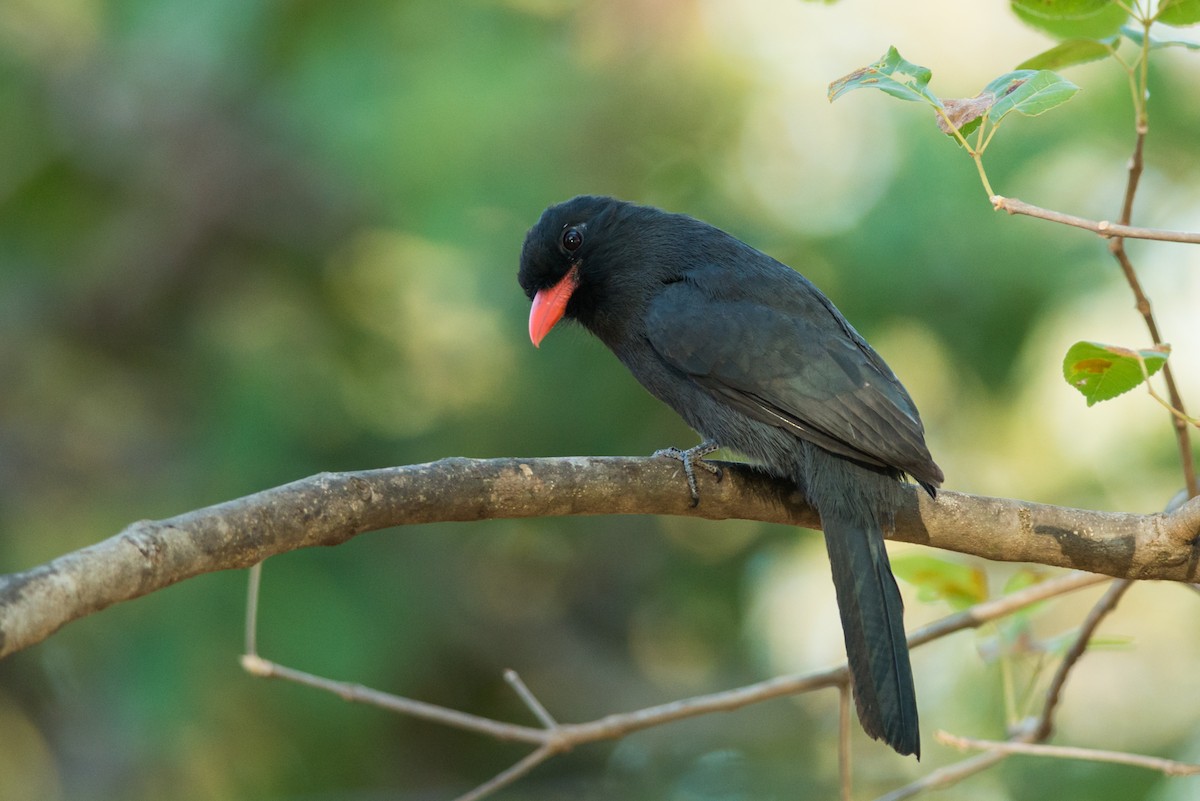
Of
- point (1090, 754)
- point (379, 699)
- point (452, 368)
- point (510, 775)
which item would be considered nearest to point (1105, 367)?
point (1090, 754)

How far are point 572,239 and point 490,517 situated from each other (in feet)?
5.28

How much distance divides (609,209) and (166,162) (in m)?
3.07

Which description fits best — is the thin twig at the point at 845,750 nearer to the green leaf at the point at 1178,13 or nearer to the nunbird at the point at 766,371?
the nunbird at the point at 766,371

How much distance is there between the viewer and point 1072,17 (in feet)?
7.91

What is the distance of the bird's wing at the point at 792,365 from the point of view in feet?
9.70

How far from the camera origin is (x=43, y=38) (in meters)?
5.78

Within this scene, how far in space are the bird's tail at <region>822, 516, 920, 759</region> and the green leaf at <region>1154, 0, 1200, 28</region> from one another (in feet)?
4.01

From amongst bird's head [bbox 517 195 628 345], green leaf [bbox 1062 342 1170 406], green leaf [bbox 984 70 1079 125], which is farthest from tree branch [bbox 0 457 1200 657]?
bird's head [bbox 517 195 628 345]

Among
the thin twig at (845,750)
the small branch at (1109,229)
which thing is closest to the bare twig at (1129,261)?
the small branch at (1109,229)

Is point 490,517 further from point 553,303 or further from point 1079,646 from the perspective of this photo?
point 553,303

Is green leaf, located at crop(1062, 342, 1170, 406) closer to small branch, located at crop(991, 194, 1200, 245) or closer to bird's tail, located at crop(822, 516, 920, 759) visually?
small branch, located at crop(991, 194, 1200, 245)

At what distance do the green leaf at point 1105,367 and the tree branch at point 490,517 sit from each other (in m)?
0.34

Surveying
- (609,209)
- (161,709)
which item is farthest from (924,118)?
(161,709)

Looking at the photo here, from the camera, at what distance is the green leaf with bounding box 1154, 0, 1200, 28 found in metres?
2.19
